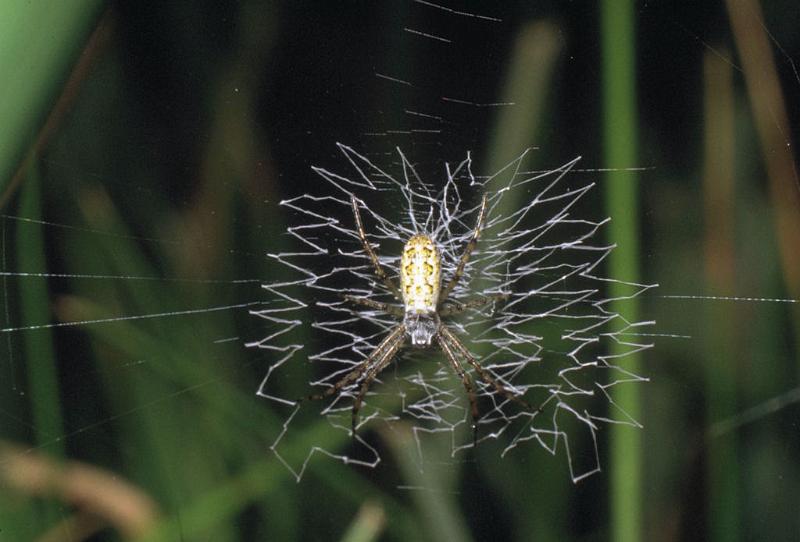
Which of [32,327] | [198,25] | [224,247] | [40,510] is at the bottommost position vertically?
[40,510]

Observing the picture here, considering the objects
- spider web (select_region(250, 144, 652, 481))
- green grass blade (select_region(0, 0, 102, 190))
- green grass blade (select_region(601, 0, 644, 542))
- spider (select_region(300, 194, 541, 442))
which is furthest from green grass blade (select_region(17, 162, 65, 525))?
green grass blade (select_region(0, 0, 102, 190))

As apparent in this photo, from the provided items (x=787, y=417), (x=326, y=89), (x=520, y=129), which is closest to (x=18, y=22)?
(x=520, y=129)

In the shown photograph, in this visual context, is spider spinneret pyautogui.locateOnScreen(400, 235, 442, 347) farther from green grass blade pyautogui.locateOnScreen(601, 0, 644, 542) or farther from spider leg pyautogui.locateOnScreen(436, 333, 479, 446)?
green grass blade pyautogui.locateOnScreen(601, 0, 644, 542)

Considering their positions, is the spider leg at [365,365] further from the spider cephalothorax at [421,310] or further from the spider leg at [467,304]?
the spider leg at [467,304]

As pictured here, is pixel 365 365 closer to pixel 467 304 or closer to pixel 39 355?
pixel 467 304

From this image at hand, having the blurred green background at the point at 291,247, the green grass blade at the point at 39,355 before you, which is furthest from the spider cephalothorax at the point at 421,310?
the green grass blade at the point at 39,355

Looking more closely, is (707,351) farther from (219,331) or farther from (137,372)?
(137,372)

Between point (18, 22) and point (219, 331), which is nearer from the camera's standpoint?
point (18, 22)
